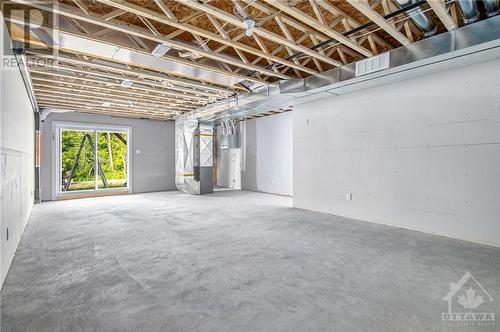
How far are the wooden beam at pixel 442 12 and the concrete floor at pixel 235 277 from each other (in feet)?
8.02

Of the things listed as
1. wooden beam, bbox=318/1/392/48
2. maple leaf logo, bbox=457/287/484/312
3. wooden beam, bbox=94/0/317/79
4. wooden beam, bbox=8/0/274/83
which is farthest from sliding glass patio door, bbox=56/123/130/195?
maple leaf logo, bbox=457/287/484/312

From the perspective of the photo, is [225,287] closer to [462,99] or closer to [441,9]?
[441,9]

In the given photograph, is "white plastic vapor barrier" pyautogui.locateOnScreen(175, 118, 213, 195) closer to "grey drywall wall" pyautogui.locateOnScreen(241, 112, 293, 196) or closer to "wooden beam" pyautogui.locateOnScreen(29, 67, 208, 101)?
"grey drywall wall" pyautogui.locateOnScreen(241, 112, 293, 196)

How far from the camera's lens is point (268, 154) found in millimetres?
8273

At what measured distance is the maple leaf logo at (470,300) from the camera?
73.4 inches

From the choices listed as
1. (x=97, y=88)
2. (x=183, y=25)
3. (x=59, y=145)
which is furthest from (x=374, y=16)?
(x=59, y=145)

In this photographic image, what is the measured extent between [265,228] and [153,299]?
7.29 ft

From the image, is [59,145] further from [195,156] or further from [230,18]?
[230,18]

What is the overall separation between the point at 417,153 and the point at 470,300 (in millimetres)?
2400

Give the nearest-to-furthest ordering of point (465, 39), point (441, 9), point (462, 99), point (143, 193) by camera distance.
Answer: point (441, 9)
point (465, 39)
point (462, 99)
point (143, 193)

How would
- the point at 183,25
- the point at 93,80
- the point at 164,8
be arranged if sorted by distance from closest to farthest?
the point at 164,8, the point at 183,25, the point at 93,80

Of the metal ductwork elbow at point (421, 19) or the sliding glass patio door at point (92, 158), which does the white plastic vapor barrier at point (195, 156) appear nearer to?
the sliding glass patio door at point (92, 158)

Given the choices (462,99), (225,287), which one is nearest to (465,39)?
(462,99)

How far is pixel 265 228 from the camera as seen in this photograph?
13.0 feet
